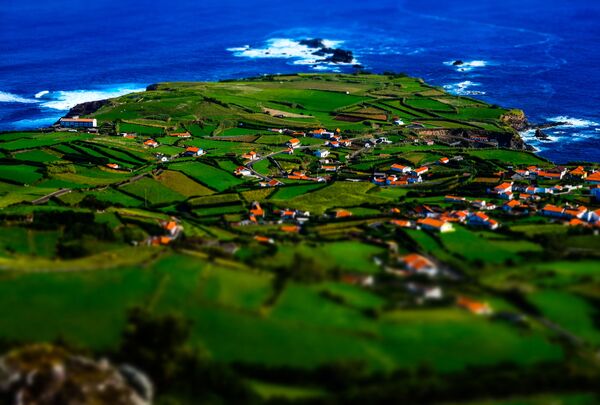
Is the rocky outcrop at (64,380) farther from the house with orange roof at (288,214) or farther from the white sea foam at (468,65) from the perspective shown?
the white sea foam at (468,65)

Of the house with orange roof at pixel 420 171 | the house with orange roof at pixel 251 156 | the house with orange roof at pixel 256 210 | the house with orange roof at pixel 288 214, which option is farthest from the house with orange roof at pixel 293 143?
the house with orange roof at pixel 288 214

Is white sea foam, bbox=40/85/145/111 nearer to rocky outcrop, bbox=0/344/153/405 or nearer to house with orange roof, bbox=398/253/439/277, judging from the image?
house with orange roof, bbox=398/253/439/277

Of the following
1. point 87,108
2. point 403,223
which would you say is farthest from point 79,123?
point 403,223

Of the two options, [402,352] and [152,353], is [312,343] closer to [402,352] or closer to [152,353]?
[402,352]

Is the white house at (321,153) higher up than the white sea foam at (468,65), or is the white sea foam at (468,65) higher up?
the white sea foam at (468,65)

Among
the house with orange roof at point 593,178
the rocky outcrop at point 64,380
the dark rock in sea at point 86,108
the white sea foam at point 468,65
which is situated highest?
the white sea foam at point 468,65

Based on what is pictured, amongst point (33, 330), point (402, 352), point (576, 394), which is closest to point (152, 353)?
point (33, 330)
